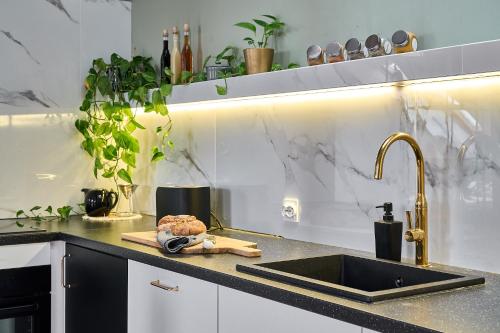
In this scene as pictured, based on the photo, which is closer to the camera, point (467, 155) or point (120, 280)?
point (467, 155)

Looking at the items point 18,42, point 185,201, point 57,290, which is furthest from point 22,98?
point 185,201

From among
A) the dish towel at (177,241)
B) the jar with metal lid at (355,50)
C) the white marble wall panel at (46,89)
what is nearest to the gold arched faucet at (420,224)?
the jar with metal lid at (355,50)

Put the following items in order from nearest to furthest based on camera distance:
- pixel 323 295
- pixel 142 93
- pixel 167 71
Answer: pixel 323 295 < pixel 167 71 < pixel 142 93

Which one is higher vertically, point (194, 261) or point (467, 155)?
point (467, 155)

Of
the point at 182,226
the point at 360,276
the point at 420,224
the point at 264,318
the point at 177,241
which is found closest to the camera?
the point at 264,318

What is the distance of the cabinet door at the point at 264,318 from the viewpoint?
1611 millimetres

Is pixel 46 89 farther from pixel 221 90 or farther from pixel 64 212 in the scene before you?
pixel 221 90

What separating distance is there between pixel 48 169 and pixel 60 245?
702 millimetres

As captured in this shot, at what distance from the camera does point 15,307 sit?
2.76 metres

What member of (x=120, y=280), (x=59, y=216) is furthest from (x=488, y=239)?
(x=59, y=216)

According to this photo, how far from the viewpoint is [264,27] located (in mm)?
2658

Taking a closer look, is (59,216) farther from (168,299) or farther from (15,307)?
(168,299)

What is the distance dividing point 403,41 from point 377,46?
0.10 m

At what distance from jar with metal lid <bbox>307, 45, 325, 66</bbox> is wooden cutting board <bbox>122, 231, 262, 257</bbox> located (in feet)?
2.11
